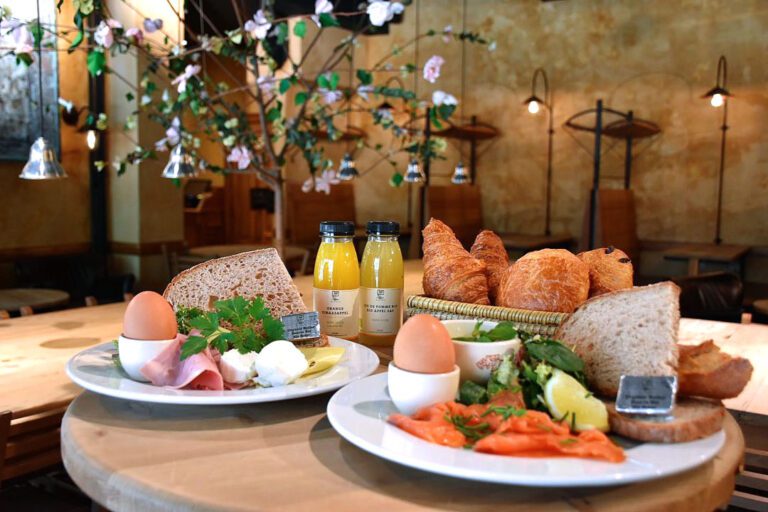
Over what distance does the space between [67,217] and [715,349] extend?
5.41m

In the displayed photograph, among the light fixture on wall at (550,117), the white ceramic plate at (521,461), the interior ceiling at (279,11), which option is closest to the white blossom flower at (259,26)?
the white ceramic plate at (521,461)

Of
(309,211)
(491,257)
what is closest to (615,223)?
(309,211)

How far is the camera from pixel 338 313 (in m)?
1.40

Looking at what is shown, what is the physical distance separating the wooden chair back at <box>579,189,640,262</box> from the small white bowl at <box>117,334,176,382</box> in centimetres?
494

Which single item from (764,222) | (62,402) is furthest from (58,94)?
(764,222)

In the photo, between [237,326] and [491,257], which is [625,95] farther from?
[237,326]

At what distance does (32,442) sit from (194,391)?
661 millimetres

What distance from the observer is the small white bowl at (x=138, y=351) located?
101 cm

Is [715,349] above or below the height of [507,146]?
below

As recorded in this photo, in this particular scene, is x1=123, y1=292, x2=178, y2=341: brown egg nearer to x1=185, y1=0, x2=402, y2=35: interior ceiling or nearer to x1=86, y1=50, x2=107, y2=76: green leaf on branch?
x1=86, y1=50, x2=107, y2=76: green leaf on branch

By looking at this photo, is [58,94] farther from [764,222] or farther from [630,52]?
[764,222]

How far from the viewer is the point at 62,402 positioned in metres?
1.29

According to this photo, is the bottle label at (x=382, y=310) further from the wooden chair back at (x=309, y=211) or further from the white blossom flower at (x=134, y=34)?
the wooden chair back at (x=309, y=211)

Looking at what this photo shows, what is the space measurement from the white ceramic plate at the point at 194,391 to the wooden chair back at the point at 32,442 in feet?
0.89
